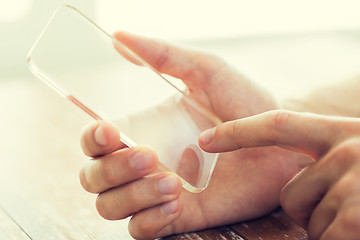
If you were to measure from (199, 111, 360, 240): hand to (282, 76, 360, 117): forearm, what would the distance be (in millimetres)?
303

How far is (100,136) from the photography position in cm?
60

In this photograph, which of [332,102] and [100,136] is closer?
[100,136]

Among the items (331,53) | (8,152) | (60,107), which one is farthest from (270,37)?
(8,152)

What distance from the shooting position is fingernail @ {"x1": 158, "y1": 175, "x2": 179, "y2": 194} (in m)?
0.62

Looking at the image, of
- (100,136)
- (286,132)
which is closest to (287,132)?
(286,132)

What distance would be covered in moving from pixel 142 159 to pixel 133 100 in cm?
14

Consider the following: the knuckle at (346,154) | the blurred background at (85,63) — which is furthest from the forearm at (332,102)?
the knuckle at (346,154)

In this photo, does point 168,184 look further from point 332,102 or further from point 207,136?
point 332,102

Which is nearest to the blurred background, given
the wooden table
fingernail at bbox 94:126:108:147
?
the wooden table

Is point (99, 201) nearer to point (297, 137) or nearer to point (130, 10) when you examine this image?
point (297, 137)

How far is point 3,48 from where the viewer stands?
176 cm

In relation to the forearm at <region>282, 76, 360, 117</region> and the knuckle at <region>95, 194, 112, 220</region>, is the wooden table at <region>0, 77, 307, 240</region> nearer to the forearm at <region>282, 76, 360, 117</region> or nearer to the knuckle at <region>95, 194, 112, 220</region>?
the knuckle at <region>95, 194, 112, 220</region>

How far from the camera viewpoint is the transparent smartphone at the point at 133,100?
25.1 inches

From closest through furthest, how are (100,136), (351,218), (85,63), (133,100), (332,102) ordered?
1. (351,218)
2. (100,136)
3. (133,100)
4. (332,102)
5. (85,63)
